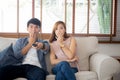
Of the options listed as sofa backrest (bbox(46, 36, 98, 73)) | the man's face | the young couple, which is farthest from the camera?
sofa backrest (bbox(46, 36, 98, 73))

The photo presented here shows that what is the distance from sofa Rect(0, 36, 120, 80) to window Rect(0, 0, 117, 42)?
31.5 inches

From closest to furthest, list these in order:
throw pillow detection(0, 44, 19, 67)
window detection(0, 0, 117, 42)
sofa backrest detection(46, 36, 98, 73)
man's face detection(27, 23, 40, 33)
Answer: throw pillow detection(0, 44, 19, 67) → man's face detection(27, 23, 40, 33) → sofa backrest detection(46, 36, 98, 73) → window detection(0, 0, 117, 42)

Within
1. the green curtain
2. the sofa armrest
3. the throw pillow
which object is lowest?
the sofa armrest

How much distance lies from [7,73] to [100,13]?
6.46 feet

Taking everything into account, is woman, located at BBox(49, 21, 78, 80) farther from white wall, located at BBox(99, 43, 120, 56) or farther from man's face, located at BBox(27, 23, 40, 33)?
white wall, located at BBox(99, 43, 120, 56)

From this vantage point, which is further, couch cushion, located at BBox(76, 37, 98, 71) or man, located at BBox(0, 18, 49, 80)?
couch cushion, located at BBox(76, 37, 98, 71)

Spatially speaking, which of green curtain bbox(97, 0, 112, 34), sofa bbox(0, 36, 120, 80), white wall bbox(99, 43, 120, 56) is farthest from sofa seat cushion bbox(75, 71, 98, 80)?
green curtain bbox(97, 0, 112, 34)

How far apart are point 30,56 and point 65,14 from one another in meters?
1.27

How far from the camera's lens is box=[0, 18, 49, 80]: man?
256cm

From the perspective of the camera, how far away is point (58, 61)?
2.85 metres

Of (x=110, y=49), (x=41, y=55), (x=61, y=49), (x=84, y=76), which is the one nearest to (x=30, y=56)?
(x=41, y=55)

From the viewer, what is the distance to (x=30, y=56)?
2.84 meters

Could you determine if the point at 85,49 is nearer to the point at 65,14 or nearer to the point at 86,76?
the point at 86,76

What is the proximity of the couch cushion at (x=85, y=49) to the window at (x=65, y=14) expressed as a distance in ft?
2.56
